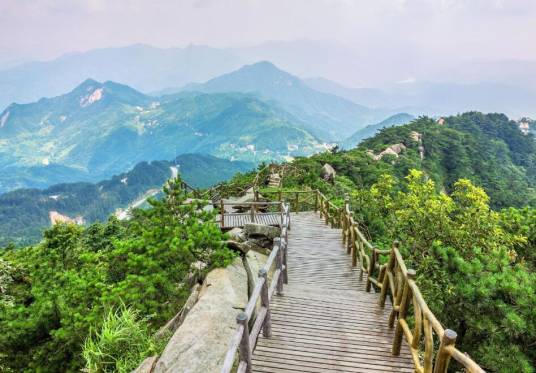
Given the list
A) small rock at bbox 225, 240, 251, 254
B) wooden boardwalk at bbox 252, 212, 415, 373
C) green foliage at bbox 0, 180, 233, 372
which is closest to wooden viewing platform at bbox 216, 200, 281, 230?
small rock at bbox 225, 240, 251, 254

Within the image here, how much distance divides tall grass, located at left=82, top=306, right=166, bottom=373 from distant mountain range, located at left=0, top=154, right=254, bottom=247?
4608 inches

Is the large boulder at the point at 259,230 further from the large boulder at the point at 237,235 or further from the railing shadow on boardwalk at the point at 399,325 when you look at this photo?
the railing shadow on boardwalk at the point at 399,325

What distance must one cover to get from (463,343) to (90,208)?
152974 millimetres

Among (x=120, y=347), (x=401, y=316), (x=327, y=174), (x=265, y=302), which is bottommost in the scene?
(x=120, y=347)

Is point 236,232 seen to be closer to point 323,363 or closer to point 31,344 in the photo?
point 31,344

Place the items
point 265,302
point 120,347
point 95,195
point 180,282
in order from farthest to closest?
point 95,195
point 180,282
point 120,347
point 265,302

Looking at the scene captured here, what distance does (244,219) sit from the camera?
1465cm

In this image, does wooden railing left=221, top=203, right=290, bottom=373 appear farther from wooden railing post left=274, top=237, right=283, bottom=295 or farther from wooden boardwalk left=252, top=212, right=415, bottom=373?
wooden boardwalk left=252, top=212, right=415, bottom=373

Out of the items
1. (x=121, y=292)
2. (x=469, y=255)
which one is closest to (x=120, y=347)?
(x=121, y=292)

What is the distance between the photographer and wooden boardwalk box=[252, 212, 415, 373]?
4.96 meters

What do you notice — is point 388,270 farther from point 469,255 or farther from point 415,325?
point 469,255

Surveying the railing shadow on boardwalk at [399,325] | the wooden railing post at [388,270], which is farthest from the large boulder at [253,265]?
the wooden railing post at [388,270]

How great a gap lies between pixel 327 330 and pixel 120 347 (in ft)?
13.1

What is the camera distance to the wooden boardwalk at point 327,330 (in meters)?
4.96
